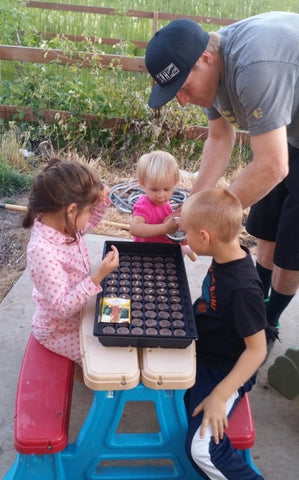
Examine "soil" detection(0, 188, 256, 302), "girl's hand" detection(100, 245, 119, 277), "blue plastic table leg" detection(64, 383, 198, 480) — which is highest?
"girl's hand" detection(100, 245, 119, 277)

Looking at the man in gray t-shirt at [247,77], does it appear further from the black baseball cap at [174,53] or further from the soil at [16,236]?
the soil at [16,236]

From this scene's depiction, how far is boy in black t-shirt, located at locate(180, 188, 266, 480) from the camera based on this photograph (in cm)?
162

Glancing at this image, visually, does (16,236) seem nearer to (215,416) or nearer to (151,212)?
(151,212)

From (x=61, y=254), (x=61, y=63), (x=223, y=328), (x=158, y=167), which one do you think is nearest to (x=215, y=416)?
(x=223, y=328)

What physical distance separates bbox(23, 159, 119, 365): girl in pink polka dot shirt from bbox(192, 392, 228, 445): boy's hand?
1.90 ft

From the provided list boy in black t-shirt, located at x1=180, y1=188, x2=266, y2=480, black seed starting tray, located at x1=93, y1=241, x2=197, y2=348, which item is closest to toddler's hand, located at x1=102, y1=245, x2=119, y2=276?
black seed starting tray, located at x1=93, y1=241, x2=197, y2=348

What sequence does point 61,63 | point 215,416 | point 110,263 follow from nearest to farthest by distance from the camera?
1. point 215,416
2. point 110,263
3. point 61,63

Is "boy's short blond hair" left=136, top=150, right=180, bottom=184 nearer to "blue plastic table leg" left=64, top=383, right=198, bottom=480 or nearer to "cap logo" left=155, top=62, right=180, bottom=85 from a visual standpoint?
"cap logo" left=155, top=62, right=180, bottom=85

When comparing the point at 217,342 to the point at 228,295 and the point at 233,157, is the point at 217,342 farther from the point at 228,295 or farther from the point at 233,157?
the point at 233,157

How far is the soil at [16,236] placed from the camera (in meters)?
3.25

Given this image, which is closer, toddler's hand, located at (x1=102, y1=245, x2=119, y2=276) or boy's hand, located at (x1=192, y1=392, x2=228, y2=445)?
boy's hand, located at (x1=192, y1=392, x2=228, y2=445)

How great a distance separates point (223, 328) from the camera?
1847mm

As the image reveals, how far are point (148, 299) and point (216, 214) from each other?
0.42 m

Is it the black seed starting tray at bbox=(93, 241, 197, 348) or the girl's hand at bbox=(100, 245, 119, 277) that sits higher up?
the girl's hand at bbox=(100, 245, 119, 277)
